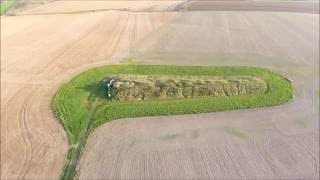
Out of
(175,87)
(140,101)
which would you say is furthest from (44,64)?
(175,87)

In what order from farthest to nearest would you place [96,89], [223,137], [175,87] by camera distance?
1. [96,89]
2. [175,87]
3. [223,137]

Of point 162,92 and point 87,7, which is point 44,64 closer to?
point 162,92

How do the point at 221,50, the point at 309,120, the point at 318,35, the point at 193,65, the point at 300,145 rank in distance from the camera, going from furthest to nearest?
the point at 318,35 → the point at 221,50 → the point at 193,65 → the point at 309,120 → the point at 300,145

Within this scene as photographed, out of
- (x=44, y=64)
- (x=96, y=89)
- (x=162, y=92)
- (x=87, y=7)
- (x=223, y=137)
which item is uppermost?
(x=87, y=7)

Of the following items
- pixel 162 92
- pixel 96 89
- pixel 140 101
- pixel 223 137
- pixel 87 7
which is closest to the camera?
pixel 223 137

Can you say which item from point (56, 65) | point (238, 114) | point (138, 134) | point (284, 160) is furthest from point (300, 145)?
point (56, 65)

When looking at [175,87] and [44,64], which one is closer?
[175,87]

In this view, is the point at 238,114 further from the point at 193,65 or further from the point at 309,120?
the point at 193,65
